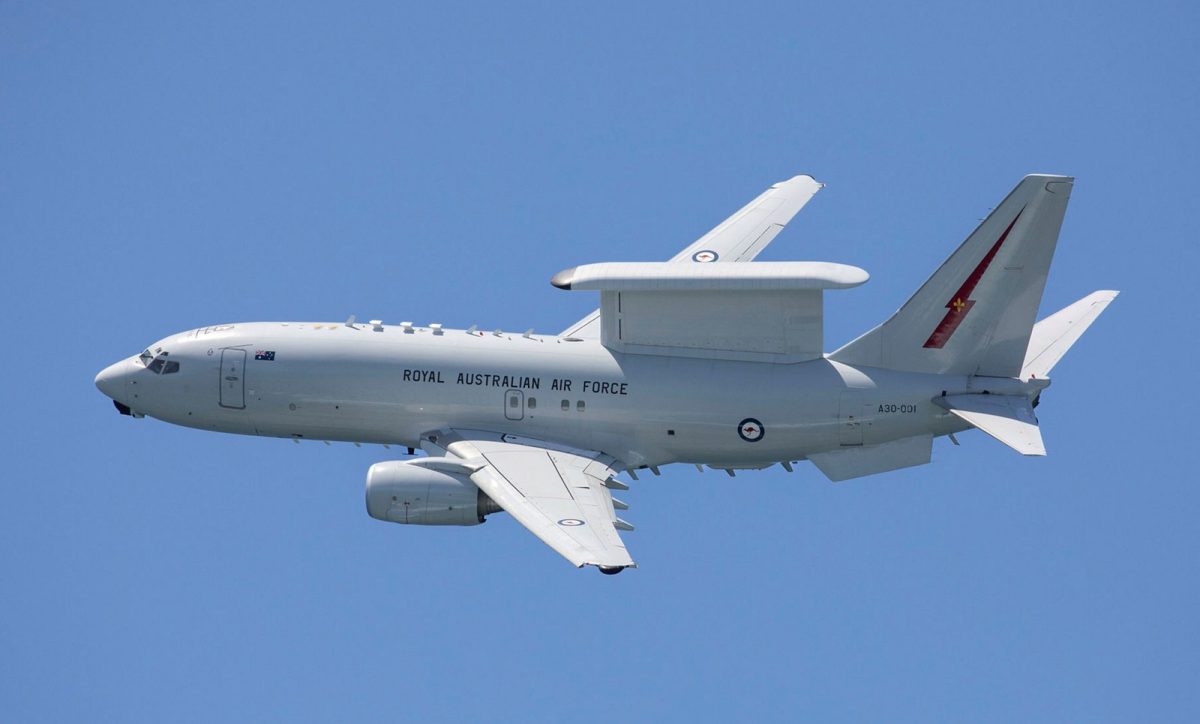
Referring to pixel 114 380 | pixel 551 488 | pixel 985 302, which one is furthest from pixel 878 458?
pixel 114 380

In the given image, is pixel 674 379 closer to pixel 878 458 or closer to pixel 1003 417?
pixel 878 458

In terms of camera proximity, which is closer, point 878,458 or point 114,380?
point 878,458

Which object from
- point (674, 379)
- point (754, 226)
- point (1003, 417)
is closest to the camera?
point (1003, 417)

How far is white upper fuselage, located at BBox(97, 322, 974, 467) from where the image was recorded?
7338 centimetres

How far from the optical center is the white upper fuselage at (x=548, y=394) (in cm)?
7338

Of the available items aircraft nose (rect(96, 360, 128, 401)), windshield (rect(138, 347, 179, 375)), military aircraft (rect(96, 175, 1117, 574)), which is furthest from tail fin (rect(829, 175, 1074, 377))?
aircraft nose (rect(96, 360, 128, 401))

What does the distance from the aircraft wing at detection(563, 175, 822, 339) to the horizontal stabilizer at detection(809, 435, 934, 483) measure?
1100 cm

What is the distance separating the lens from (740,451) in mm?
74125

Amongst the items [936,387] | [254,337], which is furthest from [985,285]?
[254,337]

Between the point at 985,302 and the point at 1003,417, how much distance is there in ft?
12.0

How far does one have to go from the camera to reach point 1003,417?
71.9m

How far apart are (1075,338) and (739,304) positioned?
10.8 m

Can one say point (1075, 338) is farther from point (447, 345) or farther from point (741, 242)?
point (447, 345)

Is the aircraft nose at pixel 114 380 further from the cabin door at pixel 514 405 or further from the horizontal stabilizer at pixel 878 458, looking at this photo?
the horizontal stabilizer at pixel 878 458
